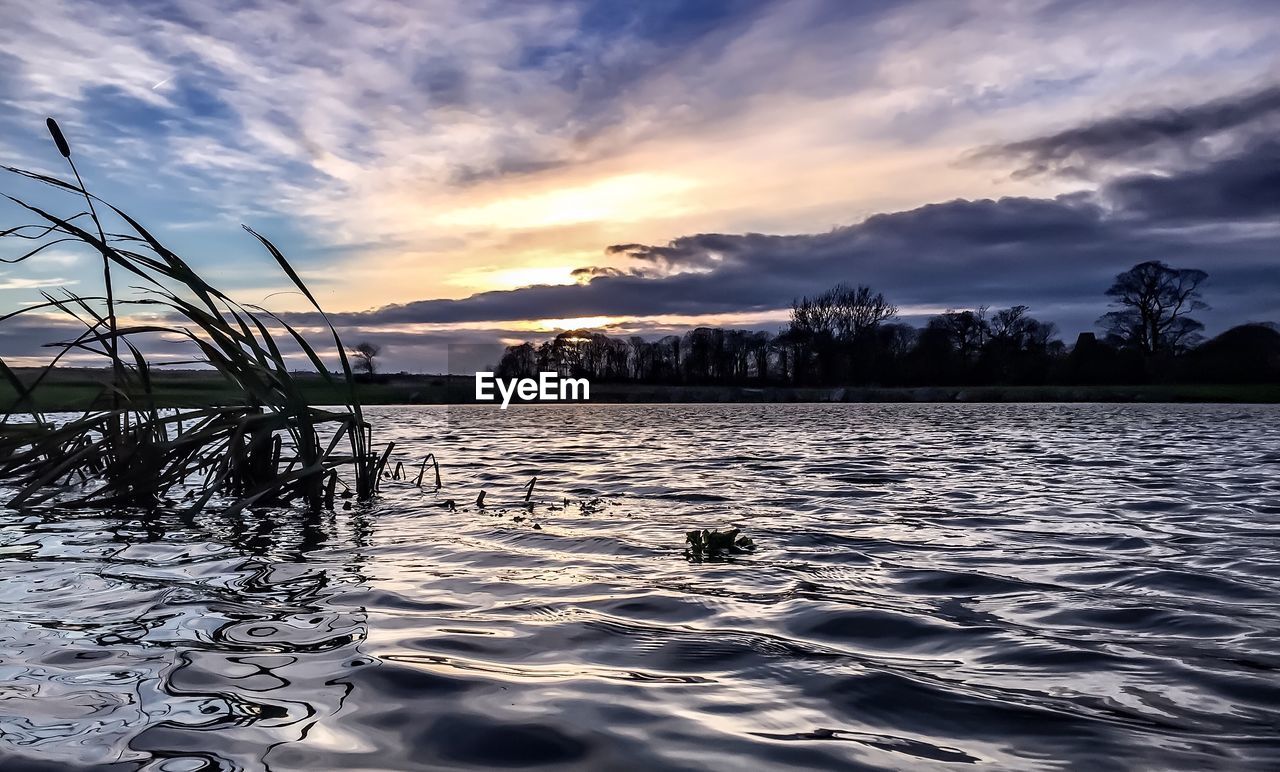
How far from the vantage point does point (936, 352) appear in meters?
73.4

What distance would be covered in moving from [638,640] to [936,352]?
76343mm

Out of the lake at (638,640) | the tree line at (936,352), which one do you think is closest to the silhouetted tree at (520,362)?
the tree line at (936,352)

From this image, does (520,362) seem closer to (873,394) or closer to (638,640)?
(873,394)

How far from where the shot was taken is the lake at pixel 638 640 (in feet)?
5.97

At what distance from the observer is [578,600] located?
3.26 m

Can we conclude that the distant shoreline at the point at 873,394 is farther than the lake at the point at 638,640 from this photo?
Yes

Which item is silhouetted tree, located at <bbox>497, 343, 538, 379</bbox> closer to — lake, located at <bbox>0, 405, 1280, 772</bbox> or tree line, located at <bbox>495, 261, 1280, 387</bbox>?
tree line, located at <bbox>495, 261, 1280, 387</bbox>

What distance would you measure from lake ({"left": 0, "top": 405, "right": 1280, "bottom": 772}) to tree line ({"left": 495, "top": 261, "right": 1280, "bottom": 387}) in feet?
223

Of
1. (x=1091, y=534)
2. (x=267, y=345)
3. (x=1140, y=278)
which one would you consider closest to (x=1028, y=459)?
(x=1091, y=534)

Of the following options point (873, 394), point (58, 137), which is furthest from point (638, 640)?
point (873, 394)

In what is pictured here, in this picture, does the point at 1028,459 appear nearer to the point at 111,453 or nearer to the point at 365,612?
the point at 365,612

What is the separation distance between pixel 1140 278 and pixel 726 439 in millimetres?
61470

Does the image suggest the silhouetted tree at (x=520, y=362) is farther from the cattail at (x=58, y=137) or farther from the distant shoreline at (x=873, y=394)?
the cattail at (x=58, y=137)

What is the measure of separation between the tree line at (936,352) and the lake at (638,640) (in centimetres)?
6807
